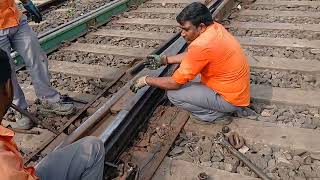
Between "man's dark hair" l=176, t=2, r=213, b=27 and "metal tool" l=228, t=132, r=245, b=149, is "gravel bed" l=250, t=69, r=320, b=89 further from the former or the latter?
"man's dark hair" l=176, t=2, r=213, b=27

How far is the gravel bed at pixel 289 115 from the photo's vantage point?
402 cm

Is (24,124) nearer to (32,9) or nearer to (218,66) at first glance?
(32,9)

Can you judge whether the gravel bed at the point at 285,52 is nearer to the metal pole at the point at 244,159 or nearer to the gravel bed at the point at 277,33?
the gravel bed at the point at 277,33

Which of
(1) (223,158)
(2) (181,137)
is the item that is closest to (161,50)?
(2) (181,137)

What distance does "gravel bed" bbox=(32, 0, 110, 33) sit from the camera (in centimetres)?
785

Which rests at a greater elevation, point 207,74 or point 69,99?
point 207,74

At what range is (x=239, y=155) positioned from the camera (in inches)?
138

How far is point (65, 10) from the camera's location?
28.6 ft

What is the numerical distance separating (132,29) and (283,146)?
4.32m

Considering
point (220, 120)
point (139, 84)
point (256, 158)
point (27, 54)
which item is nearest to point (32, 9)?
point (27, 54)

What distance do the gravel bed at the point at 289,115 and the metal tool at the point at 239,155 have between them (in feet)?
2.03

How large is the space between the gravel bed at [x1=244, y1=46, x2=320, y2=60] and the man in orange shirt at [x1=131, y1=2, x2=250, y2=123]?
6.00ft

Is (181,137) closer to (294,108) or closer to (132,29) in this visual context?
(294,108)

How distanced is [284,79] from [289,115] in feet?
3.00
